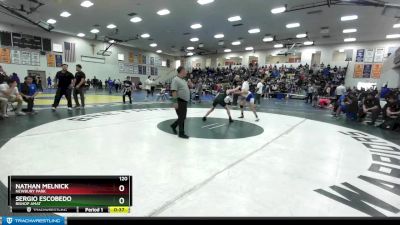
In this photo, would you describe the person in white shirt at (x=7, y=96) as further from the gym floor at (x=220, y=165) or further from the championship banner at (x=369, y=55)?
the championship banner at (x=369, y=55)

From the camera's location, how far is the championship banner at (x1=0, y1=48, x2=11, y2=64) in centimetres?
1897

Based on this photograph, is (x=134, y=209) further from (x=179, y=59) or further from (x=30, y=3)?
(x=179, y=59)

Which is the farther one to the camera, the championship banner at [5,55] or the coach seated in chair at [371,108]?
the championship banner at [5,55]

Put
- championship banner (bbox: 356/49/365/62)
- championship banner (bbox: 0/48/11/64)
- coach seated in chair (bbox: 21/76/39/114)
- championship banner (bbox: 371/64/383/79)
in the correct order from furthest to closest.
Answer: championship banner (bbox: 356/49/365/62), championship banner (bbox: 371/64/383/79), championship banner (bbox: 0/48/11/64), coach seated in chair (bbox: 21/76/39/114)

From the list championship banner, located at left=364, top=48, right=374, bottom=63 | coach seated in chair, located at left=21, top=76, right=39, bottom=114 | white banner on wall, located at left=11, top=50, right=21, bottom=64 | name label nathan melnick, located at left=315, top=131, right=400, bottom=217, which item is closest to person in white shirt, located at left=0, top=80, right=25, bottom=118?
coach seated in chair, located at left=21, top=76, right=39, bottom=114

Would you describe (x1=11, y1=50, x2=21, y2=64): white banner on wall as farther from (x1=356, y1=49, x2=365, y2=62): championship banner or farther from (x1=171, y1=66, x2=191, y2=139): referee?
(x1=356, y1=49, x2=365, y2=62): championship banner

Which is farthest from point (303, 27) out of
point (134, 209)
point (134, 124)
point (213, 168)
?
point (134, 209)

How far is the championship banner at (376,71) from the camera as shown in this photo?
22.4 metres

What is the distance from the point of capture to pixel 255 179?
2.75m

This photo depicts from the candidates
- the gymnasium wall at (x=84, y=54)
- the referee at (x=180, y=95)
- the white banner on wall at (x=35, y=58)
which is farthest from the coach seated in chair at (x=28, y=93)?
the white banner on wall at (x=35, y=58)
